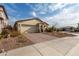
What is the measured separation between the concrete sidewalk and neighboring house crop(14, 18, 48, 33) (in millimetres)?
265

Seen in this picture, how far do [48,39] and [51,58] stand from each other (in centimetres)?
35

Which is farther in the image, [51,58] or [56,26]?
[56,26]

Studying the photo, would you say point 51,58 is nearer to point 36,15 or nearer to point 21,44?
point 21,44

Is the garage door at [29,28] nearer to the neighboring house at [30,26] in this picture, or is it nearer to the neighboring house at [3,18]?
the neighboring house at [30,26]

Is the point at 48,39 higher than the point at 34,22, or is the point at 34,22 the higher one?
the point at 34,22

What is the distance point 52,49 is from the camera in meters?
2.52

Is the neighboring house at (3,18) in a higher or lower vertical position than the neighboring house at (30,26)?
higher

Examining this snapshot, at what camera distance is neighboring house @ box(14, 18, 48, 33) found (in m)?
2.60

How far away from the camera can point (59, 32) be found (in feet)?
8.66

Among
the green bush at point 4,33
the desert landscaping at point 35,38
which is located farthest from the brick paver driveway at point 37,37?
the green bush at point 4,33

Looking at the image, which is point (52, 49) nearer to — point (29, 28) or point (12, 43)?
point (29, 28)

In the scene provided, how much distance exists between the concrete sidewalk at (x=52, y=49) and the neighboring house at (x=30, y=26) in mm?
265

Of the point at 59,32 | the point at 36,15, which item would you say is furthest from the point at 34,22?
the point at 59,32

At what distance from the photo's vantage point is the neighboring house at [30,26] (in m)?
2.60
